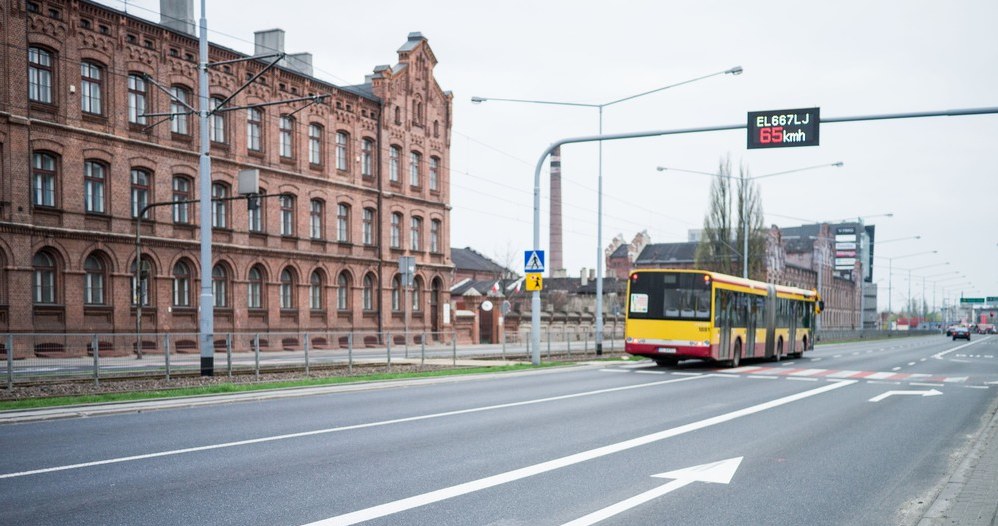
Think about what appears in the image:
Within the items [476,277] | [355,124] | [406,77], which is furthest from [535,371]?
[476,277]

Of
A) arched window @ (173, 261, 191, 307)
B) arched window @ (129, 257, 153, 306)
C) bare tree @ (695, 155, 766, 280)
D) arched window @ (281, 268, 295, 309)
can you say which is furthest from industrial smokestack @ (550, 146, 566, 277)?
arched window @ (129, 257, 153, 306)

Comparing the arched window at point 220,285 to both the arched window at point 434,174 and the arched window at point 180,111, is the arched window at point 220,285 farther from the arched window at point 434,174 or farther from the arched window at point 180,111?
the arched window at point 434,174

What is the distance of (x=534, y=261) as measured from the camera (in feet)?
86.6

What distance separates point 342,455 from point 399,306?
39149mm

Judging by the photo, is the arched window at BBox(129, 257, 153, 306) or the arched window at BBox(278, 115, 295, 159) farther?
the arched window at BBox(278, 115, 295, 159)

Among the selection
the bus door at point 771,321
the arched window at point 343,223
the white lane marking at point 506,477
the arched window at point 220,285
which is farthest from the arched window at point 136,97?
the white lane marking at point 506,477

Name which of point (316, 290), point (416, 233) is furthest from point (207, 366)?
point (416, 233)

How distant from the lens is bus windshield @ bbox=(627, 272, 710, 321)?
84.4ft

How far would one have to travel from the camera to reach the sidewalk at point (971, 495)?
665cm

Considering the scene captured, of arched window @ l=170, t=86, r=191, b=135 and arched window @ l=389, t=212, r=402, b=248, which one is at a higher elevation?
arched window @ l=170, t=86, r=191, b=135

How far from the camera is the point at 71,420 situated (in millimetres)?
12750

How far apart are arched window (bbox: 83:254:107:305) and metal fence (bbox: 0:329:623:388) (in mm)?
11631

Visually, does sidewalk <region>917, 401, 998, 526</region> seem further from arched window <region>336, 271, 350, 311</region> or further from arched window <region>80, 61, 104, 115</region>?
arched window <region>336, 271, 350, 311</region>

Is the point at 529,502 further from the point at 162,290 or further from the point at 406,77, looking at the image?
the point at 406,77
